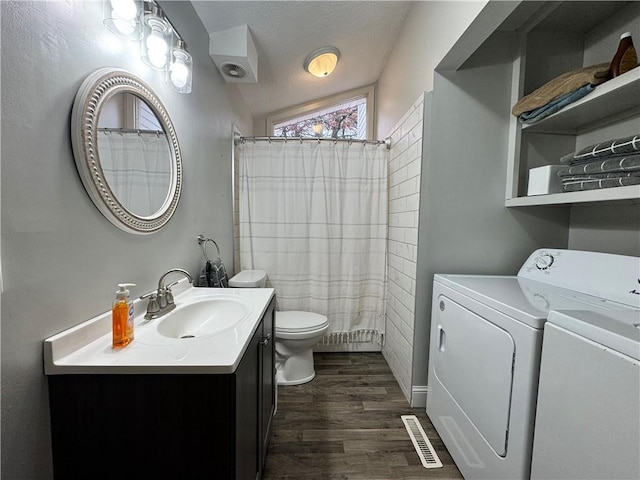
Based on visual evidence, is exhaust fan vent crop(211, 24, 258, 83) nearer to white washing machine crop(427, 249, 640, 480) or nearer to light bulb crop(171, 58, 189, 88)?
light bulb crop(171, 58, 189, 88)

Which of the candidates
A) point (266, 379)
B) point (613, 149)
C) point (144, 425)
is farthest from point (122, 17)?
point (613, 149)

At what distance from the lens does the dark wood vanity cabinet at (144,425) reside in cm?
71

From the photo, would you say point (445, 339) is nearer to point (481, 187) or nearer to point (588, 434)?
point (588, 434)

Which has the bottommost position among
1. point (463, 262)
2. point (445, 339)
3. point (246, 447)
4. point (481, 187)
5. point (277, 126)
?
point (246, 447)

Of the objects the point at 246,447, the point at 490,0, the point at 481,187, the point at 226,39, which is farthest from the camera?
the point at 226,39

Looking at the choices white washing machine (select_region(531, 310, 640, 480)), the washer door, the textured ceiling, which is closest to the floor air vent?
the washer door

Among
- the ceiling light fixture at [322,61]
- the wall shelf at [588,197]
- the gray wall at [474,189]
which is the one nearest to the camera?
the wall shelf at [588,197]

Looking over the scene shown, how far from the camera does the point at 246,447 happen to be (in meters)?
0.89

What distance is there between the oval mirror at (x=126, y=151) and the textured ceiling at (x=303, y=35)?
0.95 m

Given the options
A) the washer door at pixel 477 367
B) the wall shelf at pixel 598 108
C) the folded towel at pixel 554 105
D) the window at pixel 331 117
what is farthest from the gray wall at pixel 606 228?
the window at pixel 331 117

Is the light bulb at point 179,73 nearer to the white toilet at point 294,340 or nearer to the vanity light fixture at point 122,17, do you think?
the vanity light fixture at point 122,17

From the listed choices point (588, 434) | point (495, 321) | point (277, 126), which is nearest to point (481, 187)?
point (495, 321)

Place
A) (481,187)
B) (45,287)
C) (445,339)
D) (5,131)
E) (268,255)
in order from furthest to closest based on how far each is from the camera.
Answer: (268,255), (481,187), (445,339), (45,287), (5,131)

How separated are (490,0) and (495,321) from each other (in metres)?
1.26
